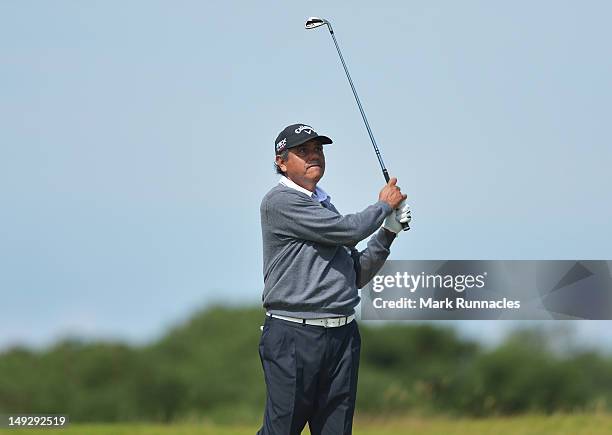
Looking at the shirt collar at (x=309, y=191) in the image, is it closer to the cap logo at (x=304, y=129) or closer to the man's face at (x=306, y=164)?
the man's face at (x=306, y=164)

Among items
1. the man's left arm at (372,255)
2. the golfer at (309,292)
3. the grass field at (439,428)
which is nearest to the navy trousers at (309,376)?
the golfer at (309,292)

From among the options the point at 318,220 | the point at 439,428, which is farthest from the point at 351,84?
the point at 439,428

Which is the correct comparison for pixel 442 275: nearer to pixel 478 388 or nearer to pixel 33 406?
pixel 478 388

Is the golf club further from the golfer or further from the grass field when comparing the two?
the grass field

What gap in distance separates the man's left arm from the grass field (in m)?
3.45

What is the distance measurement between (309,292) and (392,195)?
0.63 meters

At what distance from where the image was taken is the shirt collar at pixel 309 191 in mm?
5343

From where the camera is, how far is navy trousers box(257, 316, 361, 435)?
521 cm

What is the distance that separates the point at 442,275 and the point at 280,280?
13.1 ft

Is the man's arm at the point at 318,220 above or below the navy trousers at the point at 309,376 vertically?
above

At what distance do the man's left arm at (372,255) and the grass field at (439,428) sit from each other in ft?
11.3

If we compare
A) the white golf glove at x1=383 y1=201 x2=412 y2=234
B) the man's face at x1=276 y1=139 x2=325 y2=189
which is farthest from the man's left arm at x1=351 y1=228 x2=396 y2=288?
the man's face at x1=276 y1=139 x2=325 y2=189

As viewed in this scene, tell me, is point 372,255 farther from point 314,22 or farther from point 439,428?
point 439,428

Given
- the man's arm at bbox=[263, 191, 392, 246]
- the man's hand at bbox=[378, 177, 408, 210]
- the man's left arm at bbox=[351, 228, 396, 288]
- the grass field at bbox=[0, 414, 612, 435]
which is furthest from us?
the grass field at bbox=[0, 414, 612, 435]
